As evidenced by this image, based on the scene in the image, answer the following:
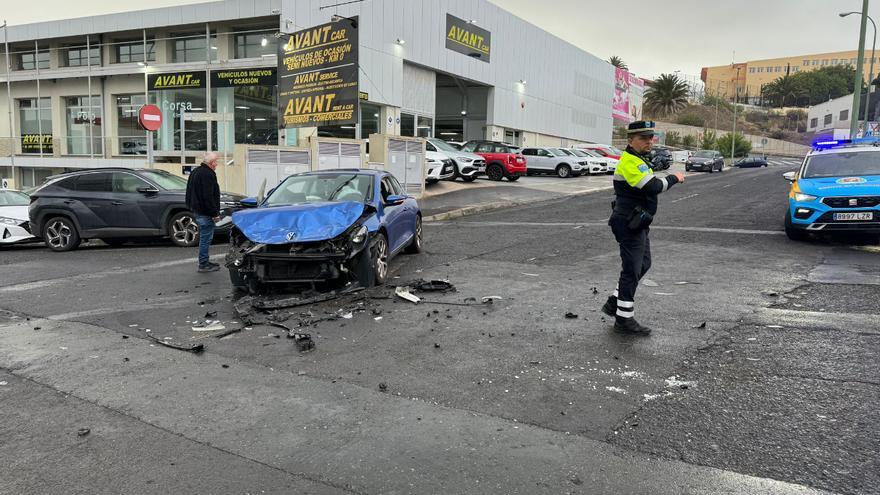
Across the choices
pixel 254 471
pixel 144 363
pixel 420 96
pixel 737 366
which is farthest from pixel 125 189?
pixel 420 96

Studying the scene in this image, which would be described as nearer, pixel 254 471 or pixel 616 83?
pixel 254 471

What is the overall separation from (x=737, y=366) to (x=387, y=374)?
107 inches

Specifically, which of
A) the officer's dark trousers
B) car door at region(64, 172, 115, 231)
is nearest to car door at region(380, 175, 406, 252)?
the officer's dark trousers

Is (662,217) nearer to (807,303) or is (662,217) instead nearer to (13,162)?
(807,303)

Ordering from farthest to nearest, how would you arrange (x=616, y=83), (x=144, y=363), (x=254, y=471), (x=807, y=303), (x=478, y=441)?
(x=616, y=83) → (x=807, y=303) → (x=144, y=363) → (x=478, y=441) → (x=254, y=471)

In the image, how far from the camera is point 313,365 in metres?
4.93

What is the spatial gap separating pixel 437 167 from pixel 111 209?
534 inches

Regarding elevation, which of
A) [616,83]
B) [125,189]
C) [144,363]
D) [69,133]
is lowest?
[144,363]

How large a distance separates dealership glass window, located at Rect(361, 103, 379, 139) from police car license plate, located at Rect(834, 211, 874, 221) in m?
20.4

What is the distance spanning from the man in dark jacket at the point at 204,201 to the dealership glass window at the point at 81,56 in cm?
2503

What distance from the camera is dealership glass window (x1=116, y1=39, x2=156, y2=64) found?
27688 millimetres

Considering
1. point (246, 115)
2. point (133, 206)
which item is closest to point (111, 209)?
point (133, 206)

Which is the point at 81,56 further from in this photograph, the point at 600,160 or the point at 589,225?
the point at 589,225

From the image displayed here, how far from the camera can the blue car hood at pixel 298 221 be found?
6.92 metres
